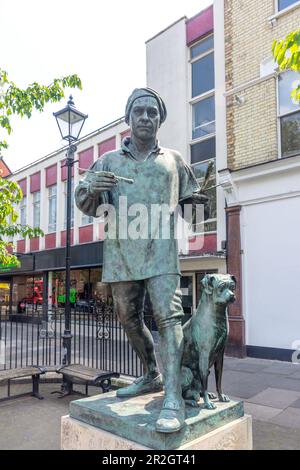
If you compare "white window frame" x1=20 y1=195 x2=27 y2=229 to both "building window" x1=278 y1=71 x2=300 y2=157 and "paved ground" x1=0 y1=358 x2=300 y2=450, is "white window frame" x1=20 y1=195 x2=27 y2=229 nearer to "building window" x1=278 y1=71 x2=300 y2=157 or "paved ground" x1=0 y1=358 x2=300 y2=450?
"building window" x1=278 y1=71 x2=300 y2=157

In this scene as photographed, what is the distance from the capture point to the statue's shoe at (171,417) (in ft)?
8.26

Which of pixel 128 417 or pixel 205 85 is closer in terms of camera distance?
pixel 128 417

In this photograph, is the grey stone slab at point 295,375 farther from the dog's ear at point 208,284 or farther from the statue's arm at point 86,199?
the statue's arm at point 86,199

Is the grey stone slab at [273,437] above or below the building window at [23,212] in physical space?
below

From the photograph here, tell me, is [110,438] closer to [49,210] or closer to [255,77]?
[255,77]

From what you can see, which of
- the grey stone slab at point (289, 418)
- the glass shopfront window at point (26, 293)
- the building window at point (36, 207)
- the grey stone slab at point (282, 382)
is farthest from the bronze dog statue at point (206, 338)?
the building window at point (36, 207)

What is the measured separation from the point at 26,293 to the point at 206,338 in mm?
22048

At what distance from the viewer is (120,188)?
3.30m

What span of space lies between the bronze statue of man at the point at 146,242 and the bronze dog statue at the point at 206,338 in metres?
0.22

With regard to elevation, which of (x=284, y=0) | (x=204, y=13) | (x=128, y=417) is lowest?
(x=128, y=417)

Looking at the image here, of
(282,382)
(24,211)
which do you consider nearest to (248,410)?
(282,382)
